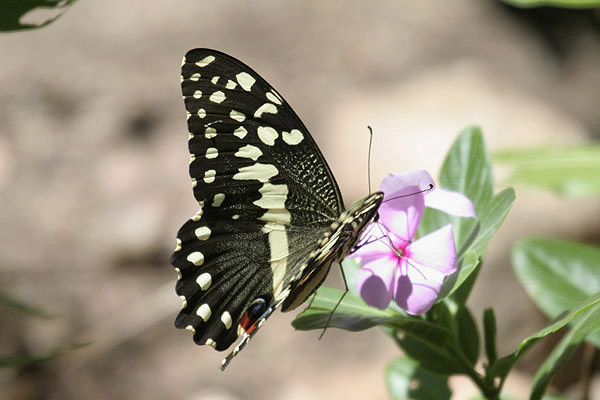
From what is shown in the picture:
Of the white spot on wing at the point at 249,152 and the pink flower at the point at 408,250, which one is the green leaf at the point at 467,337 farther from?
Answer: the white spot on wing at the point at 249,152

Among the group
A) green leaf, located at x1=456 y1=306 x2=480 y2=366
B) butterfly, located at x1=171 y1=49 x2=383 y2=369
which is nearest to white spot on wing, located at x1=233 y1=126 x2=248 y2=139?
butterfly, located at x1=171 y1=49 x2=383 y2=369

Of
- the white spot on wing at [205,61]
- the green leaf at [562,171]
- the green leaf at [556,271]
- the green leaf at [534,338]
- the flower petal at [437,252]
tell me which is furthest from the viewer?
the green leaf at [562,171]

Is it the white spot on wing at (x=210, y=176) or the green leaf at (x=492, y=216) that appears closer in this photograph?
the green leaf at (x=492, y=216)

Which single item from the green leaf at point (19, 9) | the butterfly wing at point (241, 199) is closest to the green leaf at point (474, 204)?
the butterfly wing at point (241, 199)

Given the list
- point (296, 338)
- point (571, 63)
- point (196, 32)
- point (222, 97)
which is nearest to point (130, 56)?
point (196, 32)

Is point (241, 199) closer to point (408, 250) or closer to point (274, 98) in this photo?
point (274, 98)

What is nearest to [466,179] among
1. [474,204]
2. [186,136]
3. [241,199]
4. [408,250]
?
[474,204]
